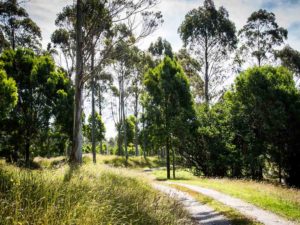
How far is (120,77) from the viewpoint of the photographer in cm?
4109

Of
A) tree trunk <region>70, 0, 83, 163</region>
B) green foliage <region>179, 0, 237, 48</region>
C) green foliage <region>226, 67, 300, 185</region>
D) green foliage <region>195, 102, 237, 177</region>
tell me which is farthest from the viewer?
green foliage <region>179, 0, 237, 48</region>

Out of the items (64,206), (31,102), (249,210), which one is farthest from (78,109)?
(31,102)

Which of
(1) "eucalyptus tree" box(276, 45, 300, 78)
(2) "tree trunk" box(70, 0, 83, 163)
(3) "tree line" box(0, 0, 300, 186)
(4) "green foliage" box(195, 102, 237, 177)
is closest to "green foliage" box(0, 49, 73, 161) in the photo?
(3) "tree line" box(0, 0, 300, 186)

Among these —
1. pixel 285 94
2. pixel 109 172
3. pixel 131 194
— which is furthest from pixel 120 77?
pixel 131 194

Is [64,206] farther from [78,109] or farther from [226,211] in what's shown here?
[78,109]

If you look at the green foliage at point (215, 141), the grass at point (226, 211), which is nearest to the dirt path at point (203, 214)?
the grass at point (226, 211)

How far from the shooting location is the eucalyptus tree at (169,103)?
89.9 feet

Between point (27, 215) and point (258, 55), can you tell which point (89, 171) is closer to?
point (27, 215)

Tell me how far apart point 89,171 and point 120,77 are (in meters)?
29.3

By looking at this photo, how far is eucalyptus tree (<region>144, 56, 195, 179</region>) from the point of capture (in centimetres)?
2741

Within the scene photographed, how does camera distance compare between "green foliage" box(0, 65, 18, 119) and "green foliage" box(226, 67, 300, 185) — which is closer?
"green foliage" box(0, 65, 18, 119)

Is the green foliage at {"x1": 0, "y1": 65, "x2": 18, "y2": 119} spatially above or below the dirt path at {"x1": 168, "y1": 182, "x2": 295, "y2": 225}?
above

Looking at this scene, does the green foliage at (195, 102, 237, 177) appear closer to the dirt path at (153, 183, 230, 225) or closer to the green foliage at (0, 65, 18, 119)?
the dirt path at (153, 183, 230, 225)

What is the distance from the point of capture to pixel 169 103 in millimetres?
27750
